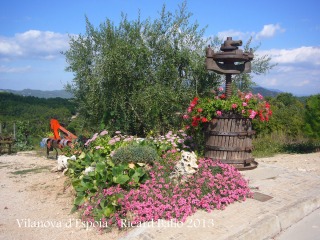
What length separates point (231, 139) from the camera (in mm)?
6145

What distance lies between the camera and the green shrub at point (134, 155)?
5.16m

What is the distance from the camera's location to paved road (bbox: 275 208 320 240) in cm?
384

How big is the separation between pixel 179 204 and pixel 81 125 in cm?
522

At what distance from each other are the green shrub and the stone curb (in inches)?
80.8

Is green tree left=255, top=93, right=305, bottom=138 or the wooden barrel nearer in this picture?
the wooden barrel

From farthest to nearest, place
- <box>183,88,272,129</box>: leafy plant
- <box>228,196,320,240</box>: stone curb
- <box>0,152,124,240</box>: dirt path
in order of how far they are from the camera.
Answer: <box>183,88,272,129</box>: leafy plant → <box>0,152,124,240</box>: dirt path → <box>228,196,320,240</box>: stone curb

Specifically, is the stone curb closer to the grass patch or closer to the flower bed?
the flower bed

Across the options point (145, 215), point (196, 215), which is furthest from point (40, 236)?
point (196, 215)

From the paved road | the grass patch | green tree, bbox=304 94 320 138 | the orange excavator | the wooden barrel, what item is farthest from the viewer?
green tree, bbox=304 94 320 138

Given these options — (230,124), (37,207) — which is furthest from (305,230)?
(37,207)

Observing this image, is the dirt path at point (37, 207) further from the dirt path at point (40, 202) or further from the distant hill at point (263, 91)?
the distant hill at point (263, 91)

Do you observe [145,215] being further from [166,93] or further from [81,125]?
[81,125]

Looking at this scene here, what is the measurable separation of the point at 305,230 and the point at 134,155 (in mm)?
2656

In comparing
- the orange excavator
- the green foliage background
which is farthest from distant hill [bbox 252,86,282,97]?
the orange excavator
